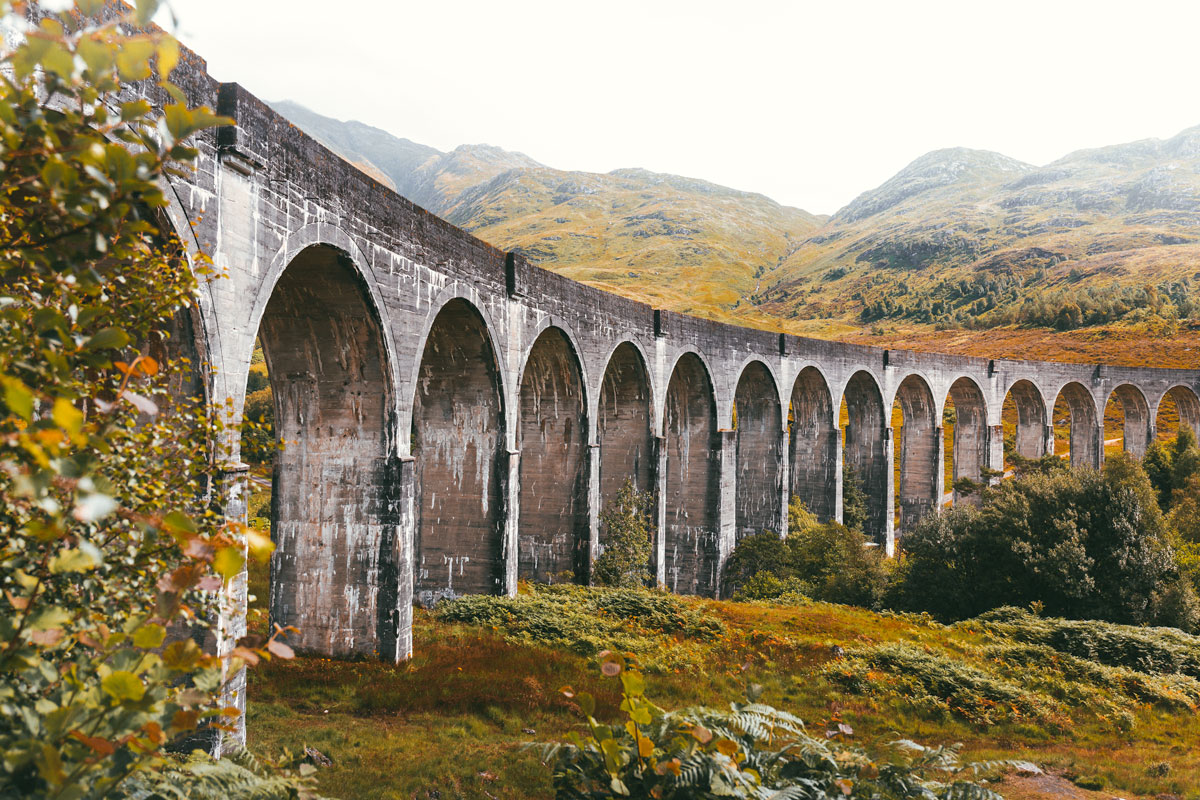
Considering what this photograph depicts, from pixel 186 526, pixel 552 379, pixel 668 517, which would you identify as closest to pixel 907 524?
pixel 668 517

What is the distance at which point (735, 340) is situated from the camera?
24062mm

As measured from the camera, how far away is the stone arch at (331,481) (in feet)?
36.7

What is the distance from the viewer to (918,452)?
34250mm

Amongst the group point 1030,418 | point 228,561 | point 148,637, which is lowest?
point 148,637

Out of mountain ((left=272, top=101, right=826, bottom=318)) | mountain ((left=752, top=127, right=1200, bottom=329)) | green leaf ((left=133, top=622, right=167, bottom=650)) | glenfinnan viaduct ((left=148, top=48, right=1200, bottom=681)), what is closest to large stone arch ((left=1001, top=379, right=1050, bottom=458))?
glenfinnan viaduct ((left=148, top=48, right=1200, bottom=681))

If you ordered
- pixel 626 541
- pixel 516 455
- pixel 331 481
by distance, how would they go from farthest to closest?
pixel 626 541 < pixel 516 455 < pixel 331 481

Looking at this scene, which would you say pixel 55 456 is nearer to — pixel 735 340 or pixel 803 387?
pixel 735 340

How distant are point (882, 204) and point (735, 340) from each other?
192219mm

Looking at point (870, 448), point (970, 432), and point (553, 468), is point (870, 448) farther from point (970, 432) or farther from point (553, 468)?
point (553, 468)

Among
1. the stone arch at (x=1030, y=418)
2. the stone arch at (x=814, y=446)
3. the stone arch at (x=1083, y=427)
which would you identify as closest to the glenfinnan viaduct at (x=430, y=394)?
the stone arch at (x=814, y=446)

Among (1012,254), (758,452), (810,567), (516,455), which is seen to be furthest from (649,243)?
(516,455)

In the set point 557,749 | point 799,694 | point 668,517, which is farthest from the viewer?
point 668,517

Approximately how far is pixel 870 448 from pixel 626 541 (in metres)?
16.3

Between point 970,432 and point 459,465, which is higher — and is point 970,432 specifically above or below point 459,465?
above
